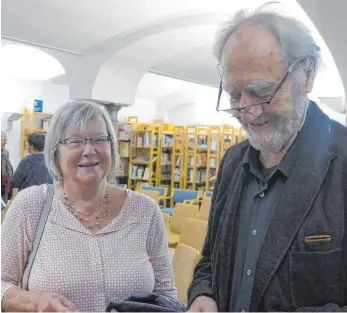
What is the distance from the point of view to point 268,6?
3.48 ft

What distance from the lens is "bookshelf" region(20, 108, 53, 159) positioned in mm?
8715

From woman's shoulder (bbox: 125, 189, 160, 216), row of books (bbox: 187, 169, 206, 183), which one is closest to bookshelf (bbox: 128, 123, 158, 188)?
row of books (bbox: 187, 169, 206, 183)

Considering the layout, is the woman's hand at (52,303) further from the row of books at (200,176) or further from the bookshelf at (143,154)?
the row of books at (200,176)

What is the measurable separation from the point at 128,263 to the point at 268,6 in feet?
2.74

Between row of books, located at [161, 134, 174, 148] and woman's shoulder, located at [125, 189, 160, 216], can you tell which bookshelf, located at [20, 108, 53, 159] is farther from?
woman's shoulder, located at [125, 189, 160, 216]

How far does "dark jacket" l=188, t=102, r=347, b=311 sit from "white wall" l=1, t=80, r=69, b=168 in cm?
776

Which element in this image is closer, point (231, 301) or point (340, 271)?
point (340, 271)

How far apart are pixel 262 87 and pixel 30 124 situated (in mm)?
8329

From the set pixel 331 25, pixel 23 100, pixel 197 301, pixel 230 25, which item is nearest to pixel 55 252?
pixel 197 301

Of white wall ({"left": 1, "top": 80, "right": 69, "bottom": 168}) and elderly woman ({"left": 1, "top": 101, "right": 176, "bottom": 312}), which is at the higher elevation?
white wall ({"left": 1, "top": 80, "right": 69, "bottom": 168})

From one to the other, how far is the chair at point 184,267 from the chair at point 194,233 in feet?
2.52

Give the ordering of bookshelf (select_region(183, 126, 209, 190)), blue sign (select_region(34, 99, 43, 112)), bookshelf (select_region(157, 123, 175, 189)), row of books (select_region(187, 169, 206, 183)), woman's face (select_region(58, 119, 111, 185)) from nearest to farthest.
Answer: woman's face (select_region(58, 119, 111, 185)), blue sign (select_region(34, 99, 43, 112)), bookshelf (select_region(183, 126, 209, 190)), row of books (select_region(187, 169, 206, 183)), bookshelf (select_region(157, 123, 175, 189))

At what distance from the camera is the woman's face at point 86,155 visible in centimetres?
148

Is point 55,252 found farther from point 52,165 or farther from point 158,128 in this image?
point 158,128
